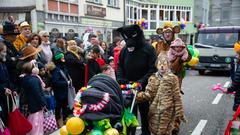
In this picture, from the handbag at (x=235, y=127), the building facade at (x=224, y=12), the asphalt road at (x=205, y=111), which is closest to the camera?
the handbag at (x=235, y=127)

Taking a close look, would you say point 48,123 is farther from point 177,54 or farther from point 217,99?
point 217,99

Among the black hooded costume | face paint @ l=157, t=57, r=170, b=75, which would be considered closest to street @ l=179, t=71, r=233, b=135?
the black hooded costume

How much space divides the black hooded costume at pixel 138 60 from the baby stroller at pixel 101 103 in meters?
1.65

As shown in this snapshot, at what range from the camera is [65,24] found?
20.3 m

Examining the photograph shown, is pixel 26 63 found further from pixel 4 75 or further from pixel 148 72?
pixel 148 72

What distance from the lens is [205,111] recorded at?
820cm

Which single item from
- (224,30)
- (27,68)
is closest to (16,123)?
(27,68)

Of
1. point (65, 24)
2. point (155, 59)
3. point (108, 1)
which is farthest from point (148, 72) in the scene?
point (108, 1)

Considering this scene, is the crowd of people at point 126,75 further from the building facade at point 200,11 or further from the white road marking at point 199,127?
the building facade at point 200,11

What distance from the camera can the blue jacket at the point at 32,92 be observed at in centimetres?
559

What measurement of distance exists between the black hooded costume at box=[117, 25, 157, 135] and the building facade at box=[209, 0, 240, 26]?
106 ft

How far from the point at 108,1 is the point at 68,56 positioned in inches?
822

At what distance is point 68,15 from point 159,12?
22489 millimetres

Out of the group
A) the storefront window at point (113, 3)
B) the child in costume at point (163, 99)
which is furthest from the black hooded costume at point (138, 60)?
the storefront window at point (113, 3)
